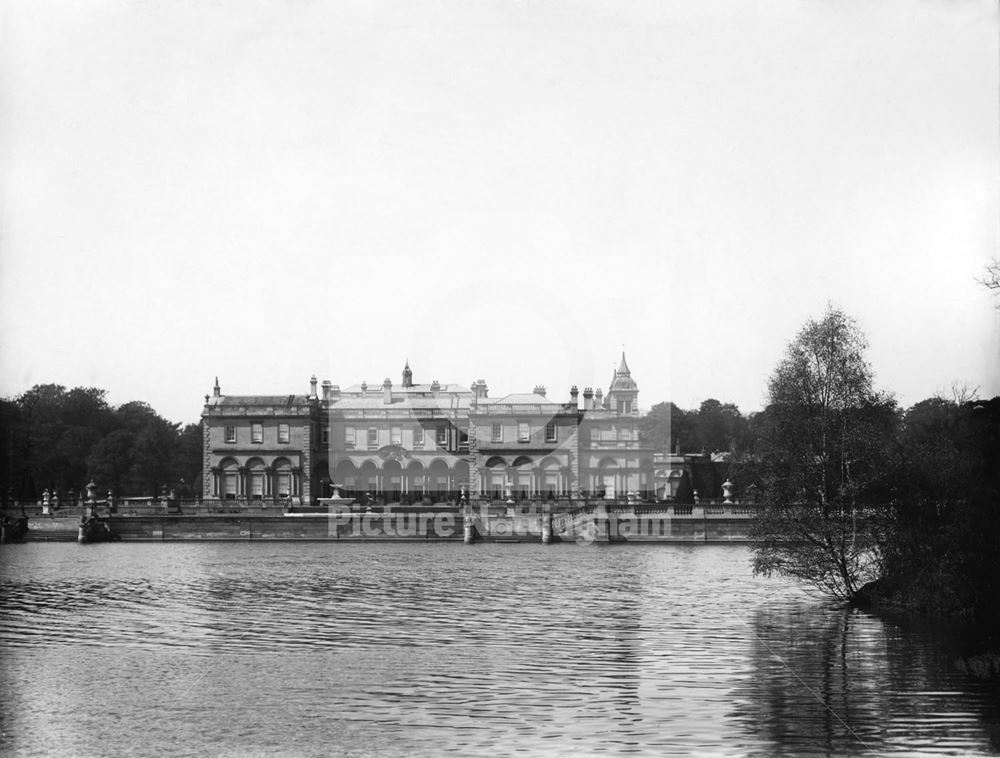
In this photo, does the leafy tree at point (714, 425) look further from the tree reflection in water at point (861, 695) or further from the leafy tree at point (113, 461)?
the tree reflection in water at point (861, 695)

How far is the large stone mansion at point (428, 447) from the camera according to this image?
274ft

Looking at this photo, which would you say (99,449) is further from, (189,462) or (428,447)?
(428,447)

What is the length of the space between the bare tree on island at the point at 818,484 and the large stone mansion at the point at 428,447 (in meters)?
53.2

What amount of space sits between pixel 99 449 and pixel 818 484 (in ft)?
232

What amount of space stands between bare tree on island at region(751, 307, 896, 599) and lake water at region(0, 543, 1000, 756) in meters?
1.16

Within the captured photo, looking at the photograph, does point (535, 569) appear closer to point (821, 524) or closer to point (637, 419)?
point (821, 524)

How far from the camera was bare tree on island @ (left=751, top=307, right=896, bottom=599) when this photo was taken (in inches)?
1027

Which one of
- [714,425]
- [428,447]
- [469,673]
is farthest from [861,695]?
[714,425]

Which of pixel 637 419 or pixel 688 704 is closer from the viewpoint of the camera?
pixel 688 704

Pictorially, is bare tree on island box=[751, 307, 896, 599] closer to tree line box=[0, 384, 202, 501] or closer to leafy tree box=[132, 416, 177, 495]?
tree line box=[0, 384, 202, 501]

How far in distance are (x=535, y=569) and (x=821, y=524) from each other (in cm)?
1483

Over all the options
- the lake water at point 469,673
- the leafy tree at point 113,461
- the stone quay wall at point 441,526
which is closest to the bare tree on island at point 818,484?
the lake water at point 469,673

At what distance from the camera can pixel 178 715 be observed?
15.0 m

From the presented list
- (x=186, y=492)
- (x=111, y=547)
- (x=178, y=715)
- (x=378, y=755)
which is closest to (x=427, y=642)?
(x=178, y=715)
